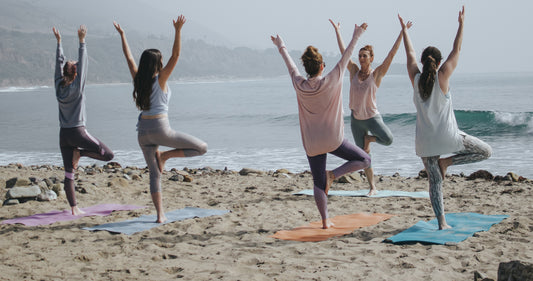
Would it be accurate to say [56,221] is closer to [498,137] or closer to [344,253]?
[344,253]

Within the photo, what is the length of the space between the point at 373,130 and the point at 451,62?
2.47m

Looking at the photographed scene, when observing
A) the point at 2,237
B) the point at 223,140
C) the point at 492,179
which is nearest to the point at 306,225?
the point at 2,237

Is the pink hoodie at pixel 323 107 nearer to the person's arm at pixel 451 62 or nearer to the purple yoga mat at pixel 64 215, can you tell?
the person's arm at pixel 451 62

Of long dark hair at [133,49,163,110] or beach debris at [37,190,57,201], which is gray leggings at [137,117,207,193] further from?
beach debris at [37,190,57,201]

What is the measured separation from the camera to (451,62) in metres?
4.84

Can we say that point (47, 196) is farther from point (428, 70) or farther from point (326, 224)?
point (428, 70)

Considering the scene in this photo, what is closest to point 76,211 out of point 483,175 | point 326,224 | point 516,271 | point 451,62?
point 326,224

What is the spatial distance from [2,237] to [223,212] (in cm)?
257

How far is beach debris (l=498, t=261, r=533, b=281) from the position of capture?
304 centimetres

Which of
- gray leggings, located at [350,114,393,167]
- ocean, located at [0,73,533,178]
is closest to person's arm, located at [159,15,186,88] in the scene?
gray leggings, located at [350,114,393,167]

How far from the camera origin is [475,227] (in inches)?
215

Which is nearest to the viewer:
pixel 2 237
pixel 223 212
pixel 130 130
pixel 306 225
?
pixel 2 237

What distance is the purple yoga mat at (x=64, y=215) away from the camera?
6.27 metres

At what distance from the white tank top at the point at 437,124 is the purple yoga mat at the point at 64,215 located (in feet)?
13.6
